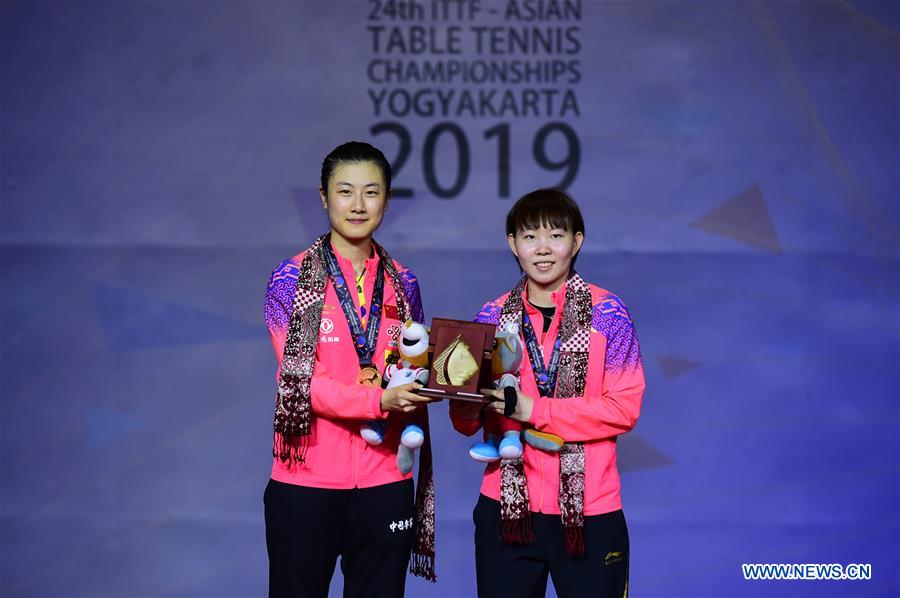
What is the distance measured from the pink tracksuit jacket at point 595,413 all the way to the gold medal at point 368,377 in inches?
8.0

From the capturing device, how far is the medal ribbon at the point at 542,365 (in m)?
2.45

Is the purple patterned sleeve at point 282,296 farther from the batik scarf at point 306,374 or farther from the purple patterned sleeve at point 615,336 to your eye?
the purple patterned sleeve at point 615,336

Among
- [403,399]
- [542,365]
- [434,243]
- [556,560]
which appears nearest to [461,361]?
[403,399]

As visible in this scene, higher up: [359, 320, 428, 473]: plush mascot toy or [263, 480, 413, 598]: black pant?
[359, 320, 428, 473]: plush mascot toy

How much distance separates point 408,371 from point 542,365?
1.09 ft

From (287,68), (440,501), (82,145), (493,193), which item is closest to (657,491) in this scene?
(440,501)

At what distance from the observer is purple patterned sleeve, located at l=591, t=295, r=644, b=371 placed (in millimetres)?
2434

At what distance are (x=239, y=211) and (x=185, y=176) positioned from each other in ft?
0.88

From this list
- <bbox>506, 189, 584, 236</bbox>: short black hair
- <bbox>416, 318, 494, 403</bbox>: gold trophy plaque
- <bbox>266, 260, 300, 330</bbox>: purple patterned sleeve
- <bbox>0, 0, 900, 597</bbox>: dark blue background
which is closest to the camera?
<bbox>416, 318, 494, 403</bbox>: gold trophy plaque

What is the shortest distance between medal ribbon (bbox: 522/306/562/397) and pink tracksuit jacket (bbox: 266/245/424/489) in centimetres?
33

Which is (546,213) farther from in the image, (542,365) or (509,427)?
(509,427)

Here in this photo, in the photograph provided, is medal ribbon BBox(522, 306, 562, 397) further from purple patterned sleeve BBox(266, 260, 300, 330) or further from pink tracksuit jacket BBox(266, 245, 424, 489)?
purple patterned sleeve BBox(266, 260, 300, 330)

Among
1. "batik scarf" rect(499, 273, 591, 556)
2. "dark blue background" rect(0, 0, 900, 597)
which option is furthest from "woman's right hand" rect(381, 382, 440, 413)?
"dark blue background" rect(0, 0, 900, 597)

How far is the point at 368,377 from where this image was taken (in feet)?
8.14
